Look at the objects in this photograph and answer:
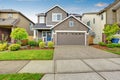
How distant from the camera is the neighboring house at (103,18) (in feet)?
79.5

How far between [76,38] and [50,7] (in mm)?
8390

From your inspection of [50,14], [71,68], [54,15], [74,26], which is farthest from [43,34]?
[71,68]

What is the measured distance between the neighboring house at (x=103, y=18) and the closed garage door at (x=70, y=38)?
13.8 feet

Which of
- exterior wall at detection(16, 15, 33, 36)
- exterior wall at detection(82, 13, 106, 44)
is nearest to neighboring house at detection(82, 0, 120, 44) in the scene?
exterior wall at detection(82, 13, 106, 44)

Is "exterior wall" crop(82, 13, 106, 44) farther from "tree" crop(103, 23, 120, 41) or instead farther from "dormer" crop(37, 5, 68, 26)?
"dormer" crop(37, 5, 68, 26)

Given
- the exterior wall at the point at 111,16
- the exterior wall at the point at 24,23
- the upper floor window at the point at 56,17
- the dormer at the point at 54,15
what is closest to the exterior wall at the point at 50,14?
the dormer at the point at 54,15

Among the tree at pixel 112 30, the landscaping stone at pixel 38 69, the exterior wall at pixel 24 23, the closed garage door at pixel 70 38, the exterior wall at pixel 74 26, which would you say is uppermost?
the exterior wall at pixel 24 23

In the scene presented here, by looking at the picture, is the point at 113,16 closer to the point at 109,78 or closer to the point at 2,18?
the point at 109,78

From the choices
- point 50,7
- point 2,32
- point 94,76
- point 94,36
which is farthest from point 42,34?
point 94,76

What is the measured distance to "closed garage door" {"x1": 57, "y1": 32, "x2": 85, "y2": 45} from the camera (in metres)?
24.5

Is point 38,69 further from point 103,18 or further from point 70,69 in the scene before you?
point 103,18

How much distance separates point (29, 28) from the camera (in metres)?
34.6

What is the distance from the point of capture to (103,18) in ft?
82.9

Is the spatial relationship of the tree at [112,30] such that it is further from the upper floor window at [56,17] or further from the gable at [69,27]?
the upper floor window at [56,17]
